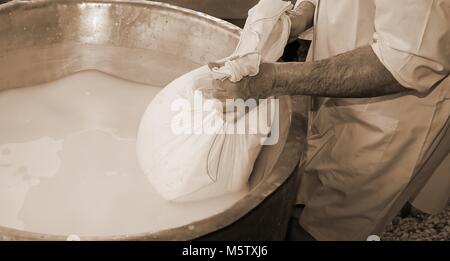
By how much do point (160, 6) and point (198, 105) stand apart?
0.54 meters

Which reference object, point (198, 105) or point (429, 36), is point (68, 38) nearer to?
point (198, 105)

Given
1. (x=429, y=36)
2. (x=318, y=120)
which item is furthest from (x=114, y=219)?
(x=429, y=36)

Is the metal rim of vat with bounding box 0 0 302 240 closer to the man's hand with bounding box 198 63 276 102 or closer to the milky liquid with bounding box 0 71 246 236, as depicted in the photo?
the man's hand with bounding box 198 63 276 102

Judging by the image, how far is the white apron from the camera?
1.19 m

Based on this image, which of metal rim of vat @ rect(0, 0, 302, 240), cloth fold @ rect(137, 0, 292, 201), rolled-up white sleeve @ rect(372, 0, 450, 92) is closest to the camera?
metal rim of vat @ rect(0, 0, 302, 240)

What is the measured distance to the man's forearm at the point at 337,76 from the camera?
123cm

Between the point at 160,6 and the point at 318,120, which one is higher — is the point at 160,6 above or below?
above

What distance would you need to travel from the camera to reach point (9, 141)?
1667 mm

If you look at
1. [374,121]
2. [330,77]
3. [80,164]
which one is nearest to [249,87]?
[330,77]

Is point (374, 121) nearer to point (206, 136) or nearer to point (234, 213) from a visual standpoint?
point (206, 136)

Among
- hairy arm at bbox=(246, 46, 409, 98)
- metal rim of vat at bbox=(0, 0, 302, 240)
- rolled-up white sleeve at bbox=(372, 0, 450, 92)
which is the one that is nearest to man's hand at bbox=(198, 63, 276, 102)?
hairy arm at bbox=(246, 46, 409, 98)

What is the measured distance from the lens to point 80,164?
1.60 meters

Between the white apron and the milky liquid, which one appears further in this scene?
the milky liquid

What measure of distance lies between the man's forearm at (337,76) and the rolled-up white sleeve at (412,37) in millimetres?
28
